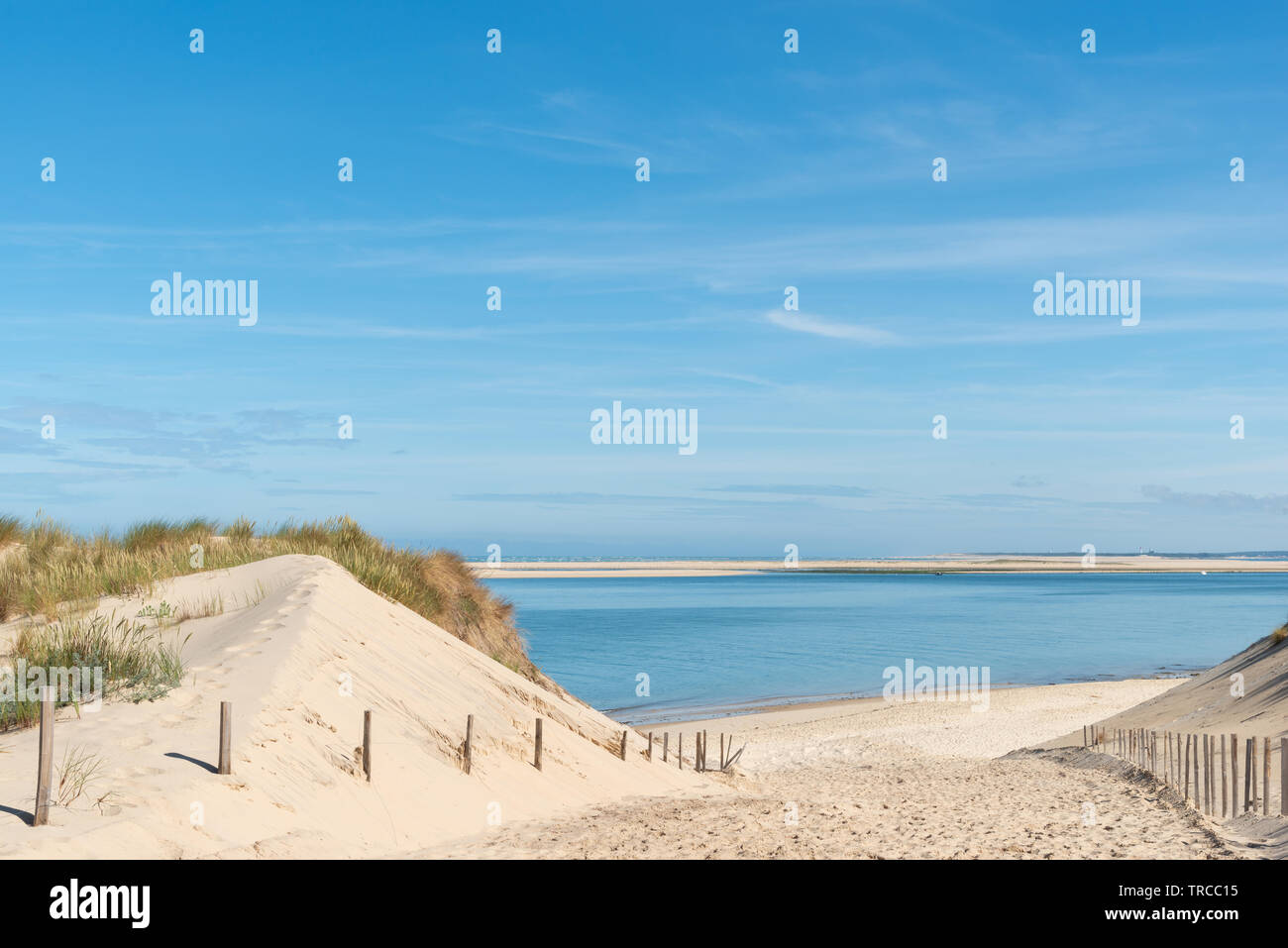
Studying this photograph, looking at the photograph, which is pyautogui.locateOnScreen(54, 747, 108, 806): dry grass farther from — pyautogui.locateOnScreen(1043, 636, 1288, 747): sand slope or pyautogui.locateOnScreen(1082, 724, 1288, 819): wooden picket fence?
pyautogui.locateOnScreen(1043, 636, 1288, 747): sand slope

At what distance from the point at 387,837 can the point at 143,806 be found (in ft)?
8.19

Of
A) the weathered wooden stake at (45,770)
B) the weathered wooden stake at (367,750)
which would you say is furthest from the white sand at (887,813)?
the weathered wooden stake at (45,770)

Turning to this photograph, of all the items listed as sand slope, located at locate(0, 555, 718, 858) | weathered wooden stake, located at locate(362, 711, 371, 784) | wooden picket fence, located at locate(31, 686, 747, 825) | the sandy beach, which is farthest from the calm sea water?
weathered wooden stake, located at locate(362, 711, 371, 784)

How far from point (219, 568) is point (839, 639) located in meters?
48.8

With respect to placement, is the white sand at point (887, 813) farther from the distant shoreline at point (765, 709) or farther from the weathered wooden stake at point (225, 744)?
the distant shoreline at point (765, 709)

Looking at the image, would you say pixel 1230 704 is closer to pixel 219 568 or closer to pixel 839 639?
pixel 219 568

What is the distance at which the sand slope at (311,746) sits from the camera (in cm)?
855

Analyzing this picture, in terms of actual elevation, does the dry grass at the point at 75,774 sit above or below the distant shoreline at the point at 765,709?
above

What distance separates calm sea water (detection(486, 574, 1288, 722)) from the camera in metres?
42.9

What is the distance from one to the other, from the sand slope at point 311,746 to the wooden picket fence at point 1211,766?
Answer: 308 inches

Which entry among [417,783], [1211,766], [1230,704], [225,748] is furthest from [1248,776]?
[225,748]

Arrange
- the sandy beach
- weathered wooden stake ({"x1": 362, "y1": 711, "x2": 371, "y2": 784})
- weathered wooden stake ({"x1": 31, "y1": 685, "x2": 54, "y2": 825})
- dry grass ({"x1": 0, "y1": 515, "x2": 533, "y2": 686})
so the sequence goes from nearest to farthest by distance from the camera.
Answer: weathered wooden stake ({"x1": 31, "y1": 685, "x2": 54, "y2": 825}) < the sandy beach < weathered wooden stake ({"x1": 362, "y1": 711, "x2": 371, "y2": 784}) < dry grass ({"x1": 0, "y1": 515, "x2": 533, "y2": 686})

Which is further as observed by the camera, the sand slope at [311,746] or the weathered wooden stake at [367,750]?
the weathered wooden stake at [367,750]

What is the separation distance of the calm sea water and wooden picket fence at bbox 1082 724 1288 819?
16.3 metres
